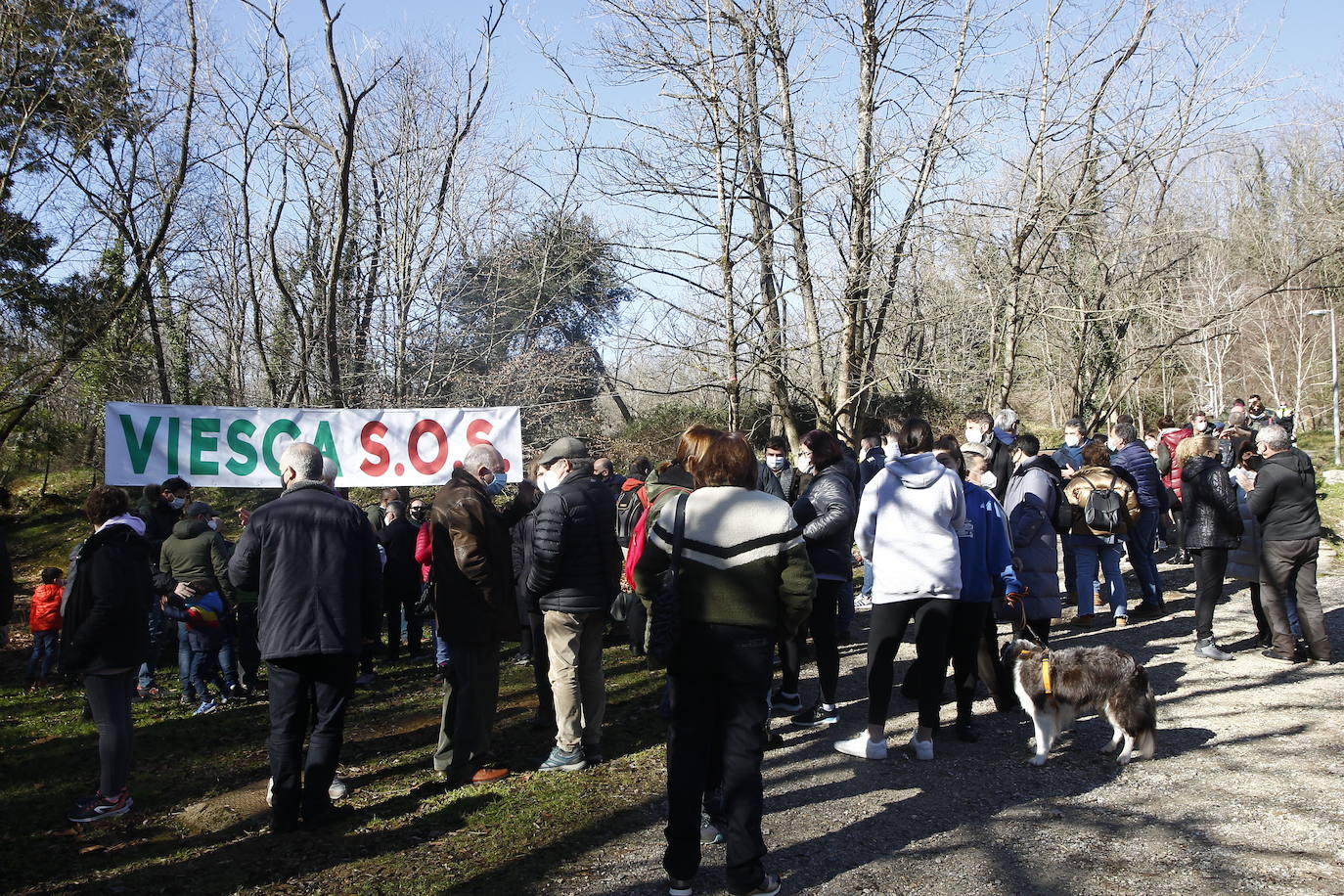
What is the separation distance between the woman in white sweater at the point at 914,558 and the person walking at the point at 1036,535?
61.8 inches

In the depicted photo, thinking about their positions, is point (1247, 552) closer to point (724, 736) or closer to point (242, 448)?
point (724, 736)

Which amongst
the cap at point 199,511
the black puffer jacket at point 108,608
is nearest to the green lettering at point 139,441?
the cap at point 199,511

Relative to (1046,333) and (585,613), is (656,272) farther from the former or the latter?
(585,613)

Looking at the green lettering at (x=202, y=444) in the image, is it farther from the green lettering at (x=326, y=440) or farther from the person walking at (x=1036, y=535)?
the person walking at (x=1036, y=535)

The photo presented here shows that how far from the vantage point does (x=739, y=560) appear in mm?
3717

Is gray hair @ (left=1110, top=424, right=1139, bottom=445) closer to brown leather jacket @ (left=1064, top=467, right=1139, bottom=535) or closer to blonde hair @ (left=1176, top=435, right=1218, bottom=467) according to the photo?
brown leather jacket @ (left=1064, top=467, right=1139, bottom=535)

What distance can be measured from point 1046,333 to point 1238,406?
3068 mm

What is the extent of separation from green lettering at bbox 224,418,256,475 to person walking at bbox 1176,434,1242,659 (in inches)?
349

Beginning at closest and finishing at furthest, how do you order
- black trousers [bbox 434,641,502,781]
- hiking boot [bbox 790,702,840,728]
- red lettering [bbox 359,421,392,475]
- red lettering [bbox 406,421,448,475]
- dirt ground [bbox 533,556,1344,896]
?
1. dirt ground [bbox 533,556,1344,896]
2. black trousers [bbox 434,641,502,781]
3. hiking boot [bbox 790,702,840,728]
4. red lettering [bbox 359,421,392,475]
5. red lettering [bbox 406,421,448,475]

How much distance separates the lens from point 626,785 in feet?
17.1

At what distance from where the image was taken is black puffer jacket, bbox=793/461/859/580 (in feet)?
18.7

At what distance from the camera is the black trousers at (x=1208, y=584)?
24.3ft

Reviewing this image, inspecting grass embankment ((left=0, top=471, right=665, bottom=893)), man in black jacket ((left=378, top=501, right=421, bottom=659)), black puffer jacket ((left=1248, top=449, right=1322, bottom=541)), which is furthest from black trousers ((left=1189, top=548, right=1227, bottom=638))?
man in black jacket ((left=378, top=501, right=421, bottom=659))

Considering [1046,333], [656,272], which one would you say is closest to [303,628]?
[656,272]
